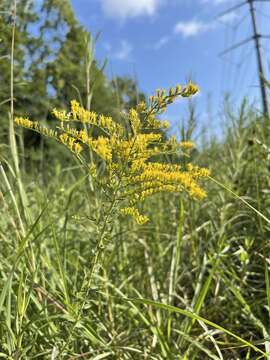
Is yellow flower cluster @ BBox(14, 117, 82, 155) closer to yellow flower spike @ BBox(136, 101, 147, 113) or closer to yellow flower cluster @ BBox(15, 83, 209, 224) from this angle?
yellow flower cluster @ BBox(15, 83, 209, 224)

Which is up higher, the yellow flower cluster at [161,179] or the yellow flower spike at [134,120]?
the yellow flower spike at [134,120]

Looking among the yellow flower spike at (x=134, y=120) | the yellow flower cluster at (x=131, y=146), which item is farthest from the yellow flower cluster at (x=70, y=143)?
the yellow flower spike at (x=134, y=120)

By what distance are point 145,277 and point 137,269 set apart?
0.35 feet

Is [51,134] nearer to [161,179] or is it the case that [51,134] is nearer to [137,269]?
[161,179]

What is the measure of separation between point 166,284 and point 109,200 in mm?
974

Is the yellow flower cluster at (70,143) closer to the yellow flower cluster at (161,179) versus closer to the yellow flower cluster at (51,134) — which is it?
the yellow flower cluster at (51,134)

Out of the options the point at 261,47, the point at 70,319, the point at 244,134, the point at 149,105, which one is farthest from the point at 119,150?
the point at 261,47

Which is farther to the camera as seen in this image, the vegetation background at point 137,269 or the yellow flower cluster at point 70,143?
the vegetation background at point 137,269

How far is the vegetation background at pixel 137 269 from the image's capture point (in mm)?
1147

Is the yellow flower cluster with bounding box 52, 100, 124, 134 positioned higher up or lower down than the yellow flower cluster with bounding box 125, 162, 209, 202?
higher up

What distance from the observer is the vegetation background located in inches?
45.2

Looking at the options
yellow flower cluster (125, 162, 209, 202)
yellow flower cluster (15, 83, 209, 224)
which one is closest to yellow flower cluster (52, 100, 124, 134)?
yellow flower cluster (15, 83, 209, 224)

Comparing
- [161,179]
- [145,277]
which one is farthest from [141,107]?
[145,277]

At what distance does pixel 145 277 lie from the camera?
5.89ft
